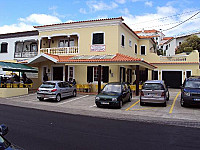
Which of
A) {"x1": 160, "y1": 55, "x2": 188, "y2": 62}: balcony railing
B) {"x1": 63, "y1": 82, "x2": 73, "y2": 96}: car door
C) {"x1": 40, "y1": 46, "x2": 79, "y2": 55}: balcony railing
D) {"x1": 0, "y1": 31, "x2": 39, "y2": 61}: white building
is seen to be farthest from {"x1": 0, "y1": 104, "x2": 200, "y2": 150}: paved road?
{"x1": 160, "y1": 55, "x2": 188, "y2": 62}: balcony railing

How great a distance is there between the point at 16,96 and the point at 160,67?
60.6ft

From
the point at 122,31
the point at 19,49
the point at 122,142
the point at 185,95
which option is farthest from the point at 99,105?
the point at 19,49

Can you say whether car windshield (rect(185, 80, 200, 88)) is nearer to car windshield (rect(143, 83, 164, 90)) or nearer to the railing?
car windshield (rect(143, 83, 164, 90))

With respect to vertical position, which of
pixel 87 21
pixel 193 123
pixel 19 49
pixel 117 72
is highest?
pixel 87 21

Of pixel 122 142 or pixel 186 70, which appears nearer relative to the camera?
pixel 122 142

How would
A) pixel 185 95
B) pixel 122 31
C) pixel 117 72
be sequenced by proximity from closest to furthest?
pixel 185 95 < pixel 117 72 < pixel 122 31

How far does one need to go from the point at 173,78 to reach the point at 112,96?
1653 centimetres

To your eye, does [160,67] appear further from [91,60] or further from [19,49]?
[19,49]

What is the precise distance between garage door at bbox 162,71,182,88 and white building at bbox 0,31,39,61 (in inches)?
696

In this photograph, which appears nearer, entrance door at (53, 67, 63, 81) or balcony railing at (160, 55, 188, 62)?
entrance door at (53, 67, 63, 81)

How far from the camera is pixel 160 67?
26.1m

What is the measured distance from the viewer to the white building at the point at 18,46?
971 inches

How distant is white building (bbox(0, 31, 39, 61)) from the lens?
2467 cm

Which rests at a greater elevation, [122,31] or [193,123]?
[122,31]
